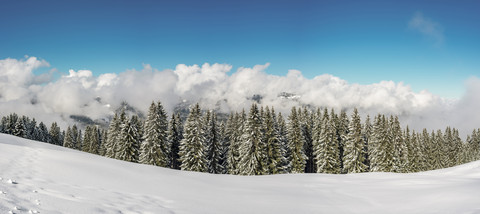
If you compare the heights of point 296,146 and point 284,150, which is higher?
point 296,146

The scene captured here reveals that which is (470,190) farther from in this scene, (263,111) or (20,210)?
(263,111)

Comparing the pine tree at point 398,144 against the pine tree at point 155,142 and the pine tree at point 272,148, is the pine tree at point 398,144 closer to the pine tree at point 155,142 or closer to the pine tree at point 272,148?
the pine tree at point 272,148

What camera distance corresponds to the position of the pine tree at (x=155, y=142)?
39656 mm

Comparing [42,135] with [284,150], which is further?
[42,135]

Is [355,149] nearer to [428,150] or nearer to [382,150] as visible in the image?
[382,150]

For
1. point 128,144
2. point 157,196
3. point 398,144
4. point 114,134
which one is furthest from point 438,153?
point 157,196

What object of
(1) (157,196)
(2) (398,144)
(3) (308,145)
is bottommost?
(1) (157,196)

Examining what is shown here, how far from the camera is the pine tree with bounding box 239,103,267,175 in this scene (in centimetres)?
3872

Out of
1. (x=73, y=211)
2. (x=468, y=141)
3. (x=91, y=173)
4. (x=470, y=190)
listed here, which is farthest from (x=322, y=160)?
(x=468, y=141)

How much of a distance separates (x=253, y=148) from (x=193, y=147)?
923 centimetres

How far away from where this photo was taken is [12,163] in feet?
31.4

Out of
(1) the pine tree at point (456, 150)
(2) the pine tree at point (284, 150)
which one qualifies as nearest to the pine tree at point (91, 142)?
(2) the pine tree at point (284, 150)

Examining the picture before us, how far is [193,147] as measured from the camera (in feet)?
129

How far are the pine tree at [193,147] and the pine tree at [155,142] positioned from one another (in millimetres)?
3194
